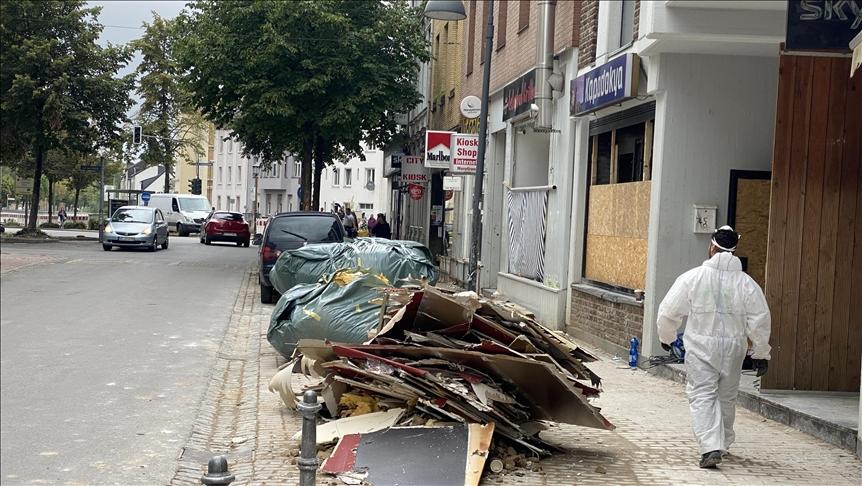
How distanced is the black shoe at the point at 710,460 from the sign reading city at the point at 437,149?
13652 millimetres

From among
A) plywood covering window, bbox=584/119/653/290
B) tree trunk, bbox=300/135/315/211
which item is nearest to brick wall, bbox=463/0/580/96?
plywood covering window, bbox=584/119/653/290

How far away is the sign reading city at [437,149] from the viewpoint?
20000 millimetres

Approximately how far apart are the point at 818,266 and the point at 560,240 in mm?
6427

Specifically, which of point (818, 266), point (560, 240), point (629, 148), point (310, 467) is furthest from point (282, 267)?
point (310, 467)

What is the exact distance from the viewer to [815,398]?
9.05 metres

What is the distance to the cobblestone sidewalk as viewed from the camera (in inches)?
256

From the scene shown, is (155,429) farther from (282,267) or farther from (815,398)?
(282,267)

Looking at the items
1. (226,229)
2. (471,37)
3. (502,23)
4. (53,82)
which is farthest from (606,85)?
(226,229)

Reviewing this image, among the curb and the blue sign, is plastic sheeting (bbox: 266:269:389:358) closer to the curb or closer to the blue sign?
the curb

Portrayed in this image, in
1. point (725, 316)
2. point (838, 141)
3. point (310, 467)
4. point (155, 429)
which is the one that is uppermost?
point (838, 141)

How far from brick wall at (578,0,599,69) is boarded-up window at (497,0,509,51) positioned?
584cm

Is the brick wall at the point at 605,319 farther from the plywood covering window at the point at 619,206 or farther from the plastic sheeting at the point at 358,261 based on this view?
the plastic sheeting at the point at 358,261

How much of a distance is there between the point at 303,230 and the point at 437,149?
326cm

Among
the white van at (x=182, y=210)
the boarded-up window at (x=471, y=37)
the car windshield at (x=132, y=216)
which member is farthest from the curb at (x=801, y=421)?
the white van at (x=182, y=210)
